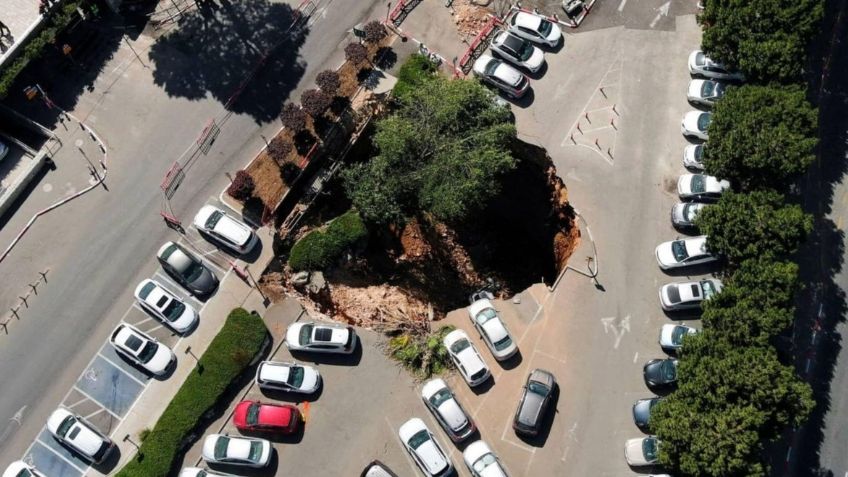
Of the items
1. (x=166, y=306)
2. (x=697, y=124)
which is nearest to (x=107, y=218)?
(x=166, y=306)

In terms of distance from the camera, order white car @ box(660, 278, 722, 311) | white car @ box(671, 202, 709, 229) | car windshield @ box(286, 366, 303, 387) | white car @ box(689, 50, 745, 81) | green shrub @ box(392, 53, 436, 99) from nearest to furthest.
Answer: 1. car windshield @ box(286, 366, 303, 387)
2. white car @ box(660, 278, 722, 311)
3. white car @ box(671, 202, 709, 229)
4. white car @ box(689, 50, 745, 81)
5. green shrub @ box(392, 53, 436, 99)

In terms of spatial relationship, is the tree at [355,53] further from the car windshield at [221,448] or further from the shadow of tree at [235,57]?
the car windshield at [221,448]

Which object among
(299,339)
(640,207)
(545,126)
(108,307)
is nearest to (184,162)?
(108,307)

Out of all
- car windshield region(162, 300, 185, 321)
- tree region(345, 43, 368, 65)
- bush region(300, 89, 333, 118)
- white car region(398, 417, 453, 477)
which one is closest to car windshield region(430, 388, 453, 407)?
white car region(398, 417, 453, 477)

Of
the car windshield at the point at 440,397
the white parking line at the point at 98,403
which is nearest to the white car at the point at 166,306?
the white parking line at the point at 98,403

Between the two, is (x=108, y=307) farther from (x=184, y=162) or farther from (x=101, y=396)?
(x=184, y=162)

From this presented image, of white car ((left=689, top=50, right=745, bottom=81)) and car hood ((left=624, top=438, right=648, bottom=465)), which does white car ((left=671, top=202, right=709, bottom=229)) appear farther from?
car hood ((left=624, top=438, right=648, bottom=465))
